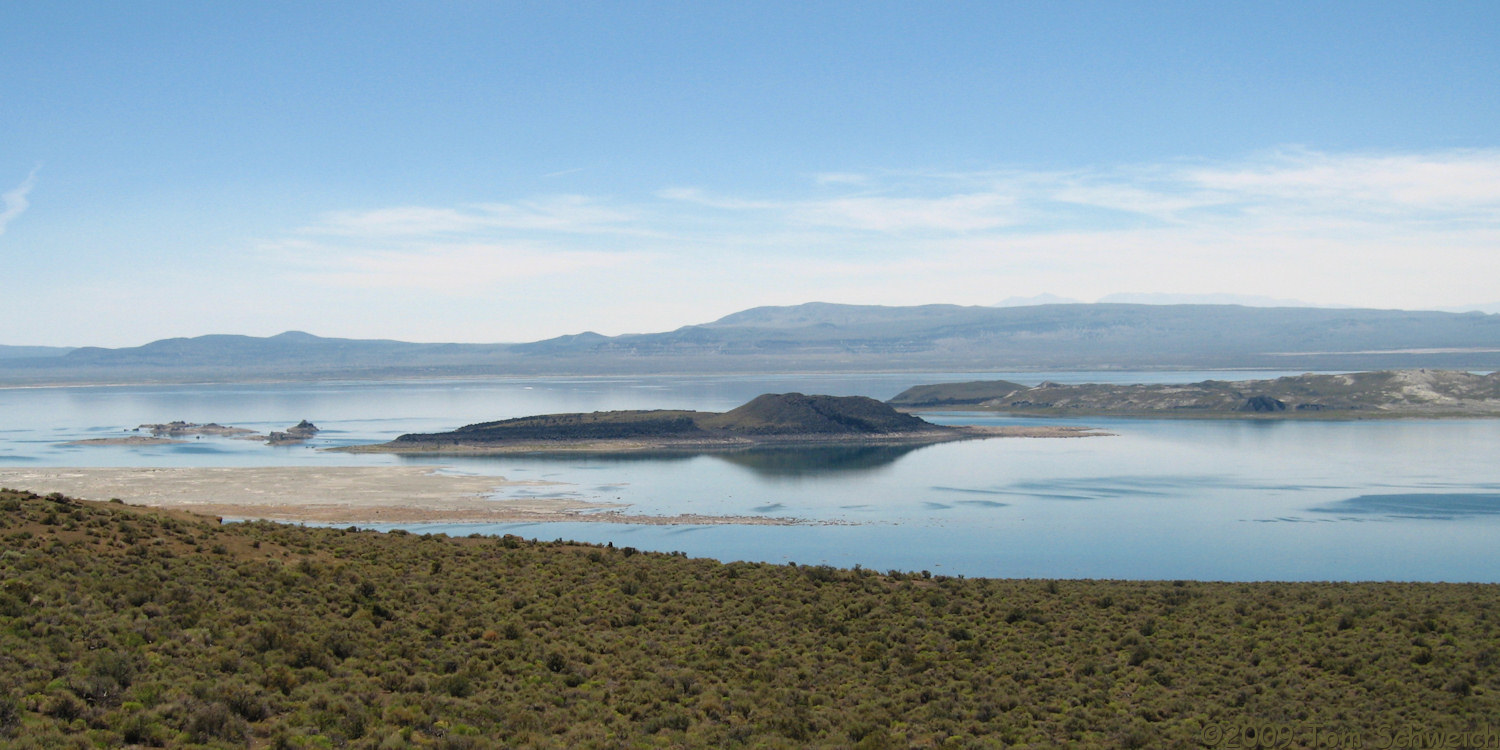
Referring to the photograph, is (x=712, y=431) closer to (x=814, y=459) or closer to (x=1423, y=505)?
(x=814, y=459)

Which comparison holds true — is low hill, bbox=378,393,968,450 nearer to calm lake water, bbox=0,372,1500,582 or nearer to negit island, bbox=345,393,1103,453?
negit island, bbox=345,393,1103,453

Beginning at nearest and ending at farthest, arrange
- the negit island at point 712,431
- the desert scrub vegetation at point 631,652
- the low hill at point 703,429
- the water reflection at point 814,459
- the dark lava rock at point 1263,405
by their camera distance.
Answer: the desert scrub vegetation at point 631,652, the water reflection at point 814,459, the negit island at point 712,431, the low hill at point 703,429, the dark lava rock at point 1263,405

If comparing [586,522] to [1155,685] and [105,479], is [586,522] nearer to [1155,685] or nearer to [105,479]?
[105,479]

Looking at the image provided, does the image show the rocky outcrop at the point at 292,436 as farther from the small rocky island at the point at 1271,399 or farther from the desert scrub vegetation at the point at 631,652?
the desert scrub vegetation at the point at 631,652

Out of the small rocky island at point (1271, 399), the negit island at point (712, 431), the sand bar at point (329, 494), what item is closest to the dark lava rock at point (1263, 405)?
the small rocky island at point (1271, 399)

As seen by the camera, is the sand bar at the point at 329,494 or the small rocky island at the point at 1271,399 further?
the small rocky island at the point at 1271,399

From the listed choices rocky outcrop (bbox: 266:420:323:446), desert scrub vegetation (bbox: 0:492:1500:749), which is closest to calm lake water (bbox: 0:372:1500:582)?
rocky outcrop (bbox: 266:420:323:446)

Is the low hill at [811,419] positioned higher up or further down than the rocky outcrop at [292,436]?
higher up
